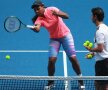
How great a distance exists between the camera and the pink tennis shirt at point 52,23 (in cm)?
597

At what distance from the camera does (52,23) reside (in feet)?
19.7

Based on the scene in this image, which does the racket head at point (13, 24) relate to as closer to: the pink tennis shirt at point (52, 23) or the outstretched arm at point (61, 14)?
the pink tennis shirt at point (52, 23)

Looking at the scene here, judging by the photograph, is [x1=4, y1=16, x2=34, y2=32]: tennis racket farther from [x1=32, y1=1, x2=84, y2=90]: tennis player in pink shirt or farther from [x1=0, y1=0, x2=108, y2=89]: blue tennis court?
[x1=0, y1=0, x2=108, y2=89]: blue tennis court

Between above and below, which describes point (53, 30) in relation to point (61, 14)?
below

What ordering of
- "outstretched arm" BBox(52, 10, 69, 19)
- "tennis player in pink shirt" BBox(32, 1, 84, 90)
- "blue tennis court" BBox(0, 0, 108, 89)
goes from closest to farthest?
"outstretched arm" BBox(52, 10, 69, 19) → "tennis player in pink shirt" BBox(32, 1, 84, 90) → "blue tennis court" BBox(0, 0, 108, 89)

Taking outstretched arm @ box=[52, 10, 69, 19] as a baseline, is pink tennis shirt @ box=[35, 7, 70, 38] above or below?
below

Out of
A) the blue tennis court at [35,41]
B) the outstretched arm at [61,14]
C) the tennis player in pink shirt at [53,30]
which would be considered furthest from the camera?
the blue tennis court at [35,41]

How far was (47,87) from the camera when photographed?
5555 millimetres

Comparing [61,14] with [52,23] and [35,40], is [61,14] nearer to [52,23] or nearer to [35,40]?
[52,23]

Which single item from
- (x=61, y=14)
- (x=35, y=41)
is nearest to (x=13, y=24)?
(x=61, y=14)

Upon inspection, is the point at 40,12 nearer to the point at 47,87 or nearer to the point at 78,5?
the point at 47,87

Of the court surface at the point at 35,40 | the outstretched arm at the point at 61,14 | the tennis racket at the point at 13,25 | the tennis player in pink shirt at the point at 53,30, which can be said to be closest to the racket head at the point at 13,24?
the tennis racket at the point at 13,25

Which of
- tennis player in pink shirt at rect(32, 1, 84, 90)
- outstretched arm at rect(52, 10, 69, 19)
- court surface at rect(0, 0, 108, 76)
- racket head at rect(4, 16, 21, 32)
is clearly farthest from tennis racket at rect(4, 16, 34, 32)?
court surface at rect(0, 0, 108, 76)

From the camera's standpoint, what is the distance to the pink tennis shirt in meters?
5.97
